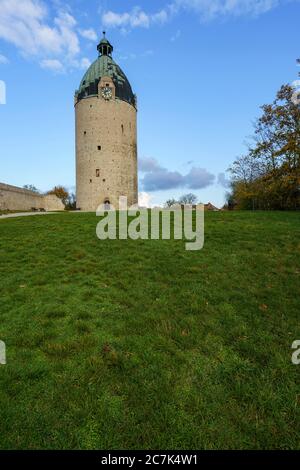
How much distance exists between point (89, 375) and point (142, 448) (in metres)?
1.32

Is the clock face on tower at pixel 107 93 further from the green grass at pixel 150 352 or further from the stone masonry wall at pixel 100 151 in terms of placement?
the green grass at pixel 150 352

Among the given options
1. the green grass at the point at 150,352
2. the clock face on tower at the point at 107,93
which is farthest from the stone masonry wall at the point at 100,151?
the green grass at the point at 150,352

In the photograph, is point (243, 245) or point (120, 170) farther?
point (120, 170)

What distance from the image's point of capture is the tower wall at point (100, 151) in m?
38.8

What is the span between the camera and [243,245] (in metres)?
10.4

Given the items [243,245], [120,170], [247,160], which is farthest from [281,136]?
[120,170]

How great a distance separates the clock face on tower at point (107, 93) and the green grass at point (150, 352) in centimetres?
3583

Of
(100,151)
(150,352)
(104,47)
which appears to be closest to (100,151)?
(100,151)

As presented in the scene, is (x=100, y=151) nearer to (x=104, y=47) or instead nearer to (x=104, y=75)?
(x=104, y=75)

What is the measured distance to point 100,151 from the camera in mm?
38781

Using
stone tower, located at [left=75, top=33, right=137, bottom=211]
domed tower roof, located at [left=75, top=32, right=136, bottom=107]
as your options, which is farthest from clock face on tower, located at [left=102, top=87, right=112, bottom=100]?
domed tower roof, located at [left=75, top=32, right=136, bottom=107]

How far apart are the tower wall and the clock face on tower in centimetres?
45

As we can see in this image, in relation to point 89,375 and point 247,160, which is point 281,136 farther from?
point 89,375

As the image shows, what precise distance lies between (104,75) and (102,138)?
9.37 m
